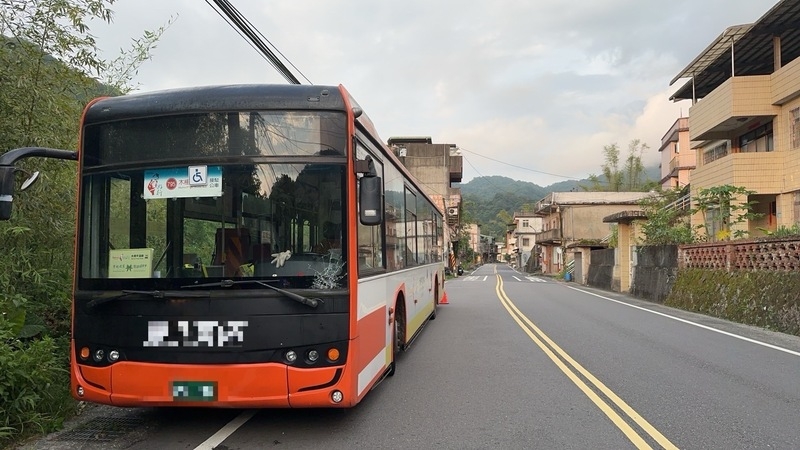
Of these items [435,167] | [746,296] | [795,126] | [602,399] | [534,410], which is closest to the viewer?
[534,410]

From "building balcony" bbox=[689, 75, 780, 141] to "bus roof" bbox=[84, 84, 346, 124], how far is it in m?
21.3

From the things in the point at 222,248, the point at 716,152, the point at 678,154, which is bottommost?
the point at 222,248

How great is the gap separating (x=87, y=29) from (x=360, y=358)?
16.4ft

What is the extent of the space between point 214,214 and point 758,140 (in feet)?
81.6

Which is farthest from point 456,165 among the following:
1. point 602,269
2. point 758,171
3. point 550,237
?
point 758,171

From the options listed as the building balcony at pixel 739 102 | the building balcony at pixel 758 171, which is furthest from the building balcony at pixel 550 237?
the building balcony at pixel 758 171

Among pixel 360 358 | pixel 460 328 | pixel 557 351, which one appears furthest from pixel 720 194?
pixel 360 358

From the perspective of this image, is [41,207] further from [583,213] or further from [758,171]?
[583,213]

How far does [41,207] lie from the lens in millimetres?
6508

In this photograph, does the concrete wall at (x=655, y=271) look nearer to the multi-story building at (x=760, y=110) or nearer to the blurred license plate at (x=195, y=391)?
the multi-story building at (x=760, y=110)

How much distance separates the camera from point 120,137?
496 cm

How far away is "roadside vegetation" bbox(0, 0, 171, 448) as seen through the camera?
541 cm

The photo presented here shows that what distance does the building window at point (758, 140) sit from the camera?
2270 cm

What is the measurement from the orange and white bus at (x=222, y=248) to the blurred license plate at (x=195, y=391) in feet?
0.04
